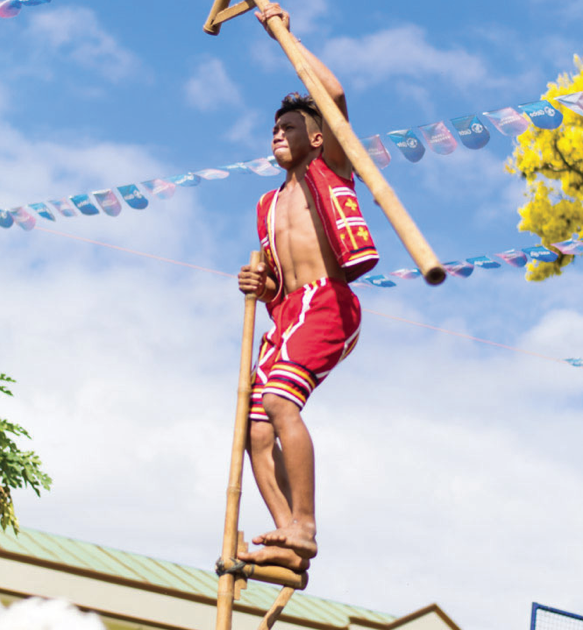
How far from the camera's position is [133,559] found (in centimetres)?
1105

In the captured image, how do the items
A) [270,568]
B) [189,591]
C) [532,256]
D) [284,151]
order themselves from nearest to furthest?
[270,568] → [284,151] → [532,256] → [189,591]

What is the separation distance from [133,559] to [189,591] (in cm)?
91

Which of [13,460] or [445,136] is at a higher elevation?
[445,136]

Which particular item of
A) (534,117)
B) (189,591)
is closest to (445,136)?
(534,117)

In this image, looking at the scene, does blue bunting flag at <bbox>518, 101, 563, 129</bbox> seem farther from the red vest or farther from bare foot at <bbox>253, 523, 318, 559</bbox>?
bare foot at <bbox>253, 523, 318, 559</bbox>

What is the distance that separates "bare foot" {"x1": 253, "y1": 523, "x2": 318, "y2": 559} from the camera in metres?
4.16

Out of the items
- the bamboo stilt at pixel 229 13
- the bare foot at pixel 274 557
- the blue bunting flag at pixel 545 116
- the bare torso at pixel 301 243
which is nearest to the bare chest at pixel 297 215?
the bare torso at pixel 301 243

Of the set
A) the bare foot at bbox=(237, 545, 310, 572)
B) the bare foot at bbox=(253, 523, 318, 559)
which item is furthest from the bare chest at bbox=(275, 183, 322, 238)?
the bare foot at bbox=(237, 545, 310, 572)

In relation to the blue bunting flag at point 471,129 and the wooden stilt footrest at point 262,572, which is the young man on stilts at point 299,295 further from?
the blue bunting flag at point 471,129

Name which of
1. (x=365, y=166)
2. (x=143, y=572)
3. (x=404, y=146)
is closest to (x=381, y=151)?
(x=404, y=146)

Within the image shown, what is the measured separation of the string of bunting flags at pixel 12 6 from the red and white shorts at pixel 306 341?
120 inches

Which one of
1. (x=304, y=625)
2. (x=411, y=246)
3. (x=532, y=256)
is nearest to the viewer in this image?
(x=411, y=246)

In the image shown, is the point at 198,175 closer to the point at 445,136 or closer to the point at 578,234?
the point at 445,136

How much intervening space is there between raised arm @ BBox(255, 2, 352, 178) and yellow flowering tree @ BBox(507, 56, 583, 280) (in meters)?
8.12
